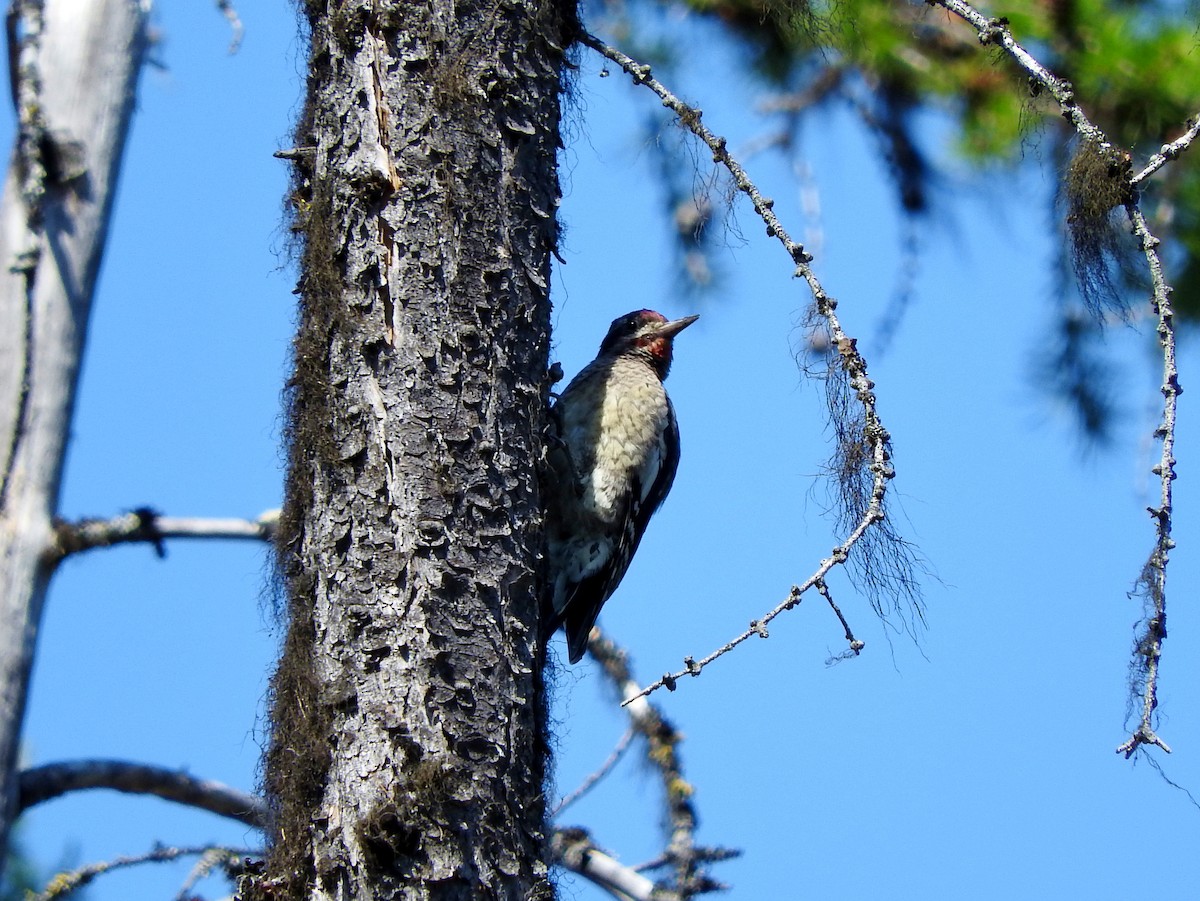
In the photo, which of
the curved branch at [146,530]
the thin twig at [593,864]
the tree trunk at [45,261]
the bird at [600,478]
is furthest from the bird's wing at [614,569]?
the tree trunk at [45,261]

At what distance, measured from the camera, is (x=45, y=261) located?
3.61 m

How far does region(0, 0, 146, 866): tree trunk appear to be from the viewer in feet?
11.1

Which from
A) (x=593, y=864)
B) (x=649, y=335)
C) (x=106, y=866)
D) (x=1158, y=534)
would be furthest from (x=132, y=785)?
(x=1158, y=534)

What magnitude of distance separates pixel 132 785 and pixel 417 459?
1.99m

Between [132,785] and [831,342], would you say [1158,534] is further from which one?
[132,785]

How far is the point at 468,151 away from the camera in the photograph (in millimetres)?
2904

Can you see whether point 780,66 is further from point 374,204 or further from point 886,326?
point 374,204

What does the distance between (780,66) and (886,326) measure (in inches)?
42.7

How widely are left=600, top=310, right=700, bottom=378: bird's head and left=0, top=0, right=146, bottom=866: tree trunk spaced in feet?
6.64

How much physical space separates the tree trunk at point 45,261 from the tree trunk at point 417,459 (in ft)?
3.16

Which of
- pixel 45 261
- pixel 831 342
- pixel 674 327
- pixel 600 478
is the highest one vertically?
pixel 674 327

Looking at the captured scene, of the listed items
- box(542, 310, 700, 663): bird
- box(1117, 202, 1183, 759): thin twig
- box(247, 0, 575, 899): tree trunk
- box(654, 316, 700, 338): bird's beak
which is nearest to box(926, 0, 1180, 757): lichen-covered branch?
box(1117, 202, 1183, 759): thin twig

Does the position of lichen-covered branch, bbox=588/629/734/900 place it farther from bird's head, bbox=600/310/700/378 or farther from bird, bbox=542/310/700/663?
bird's head, bbox=600/310/700/378

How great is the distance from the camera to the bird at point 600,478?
416 centimetres
